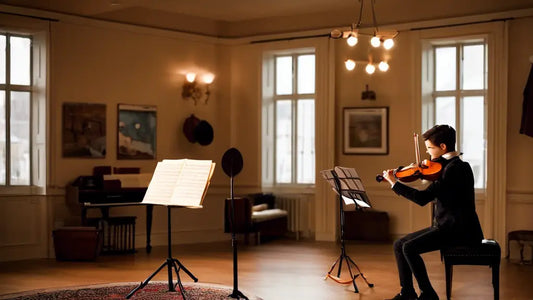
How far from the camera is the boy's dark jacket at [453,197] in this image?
5617 millimetres

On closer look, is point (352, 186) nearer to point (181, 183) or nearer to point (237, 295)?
point (237, 295)

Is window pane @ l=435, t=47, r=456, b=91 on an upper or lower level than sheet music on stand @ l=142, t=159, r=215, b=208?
upper

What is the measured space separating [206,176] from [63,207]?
447cm

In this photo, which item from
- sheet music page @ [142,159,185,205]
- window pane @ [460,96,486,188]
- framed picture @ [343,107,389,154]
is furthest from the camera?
framed picture @ [343,107,389,154]

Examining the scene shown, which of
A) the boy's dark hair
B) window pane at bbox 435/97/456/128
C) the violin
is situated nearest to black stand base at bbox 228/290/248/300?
the violin

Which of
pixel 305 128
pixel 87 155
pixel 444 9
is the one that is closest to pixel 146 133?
pixel 87 155

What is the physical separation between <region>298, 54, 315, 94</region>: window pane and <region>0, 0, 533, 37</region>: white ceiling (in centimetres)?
54

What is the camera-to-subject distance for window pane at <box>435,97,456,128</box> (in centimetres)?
1060

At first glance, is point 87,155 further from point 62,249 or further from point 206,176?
point 206,176

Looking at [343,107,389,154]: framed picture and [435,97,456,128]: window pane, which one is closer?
[435,97,456,128]: window pane

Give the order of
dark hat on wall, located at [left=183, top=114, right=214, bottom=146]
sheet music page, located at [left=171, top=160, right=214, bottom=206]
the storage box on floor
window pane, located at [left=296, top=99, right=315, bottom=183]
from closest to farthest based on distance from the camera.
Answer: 1. sheet music page, located at [left=171, top=160, right=214, bottom=206]
2. the storage box on floor
3. dark hat on wall, located at [left=183, top=114, right=214, bottom=146]
4. window pane, located at [left=296, top=99, right=315, bottom=183]

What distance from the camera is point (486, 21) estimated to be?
9.88 metres

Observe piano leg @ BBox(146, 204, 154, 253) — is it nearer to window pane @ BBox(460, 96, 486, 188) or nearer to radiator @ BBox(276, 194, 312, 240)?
radiator @ BBox(276, 194, 312, 240)

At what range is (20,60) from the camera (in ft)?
32.1
